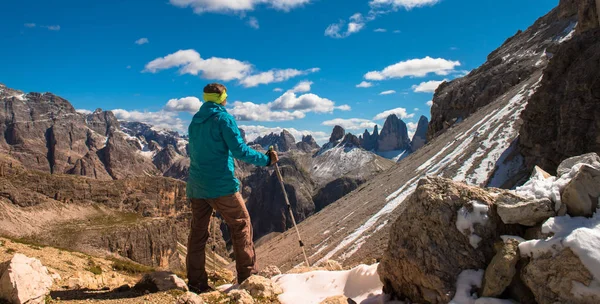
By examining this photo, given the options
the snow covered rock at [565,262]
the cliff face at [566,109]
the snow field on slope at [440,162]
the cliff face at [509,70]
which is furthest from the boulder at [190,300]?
the cliff face at [509,70]

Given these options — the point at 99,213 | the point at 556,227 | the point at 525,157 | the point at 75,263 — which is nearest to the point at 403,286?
the point at 556,227

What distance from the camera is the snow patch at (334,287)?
772 cm

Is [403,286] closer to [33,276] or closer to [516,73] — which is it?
[33,276]

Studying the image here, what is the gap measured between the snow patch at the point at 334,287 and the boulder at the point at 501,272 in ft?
6.90

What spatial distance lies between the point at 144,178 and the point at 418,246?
163 m

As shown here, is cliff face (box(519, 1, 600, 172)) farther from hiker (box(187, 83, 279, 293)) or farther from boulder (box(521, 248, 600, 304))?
hiker (box(187, 83, 279, 293))

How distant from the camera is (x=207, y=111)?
8.62 meters

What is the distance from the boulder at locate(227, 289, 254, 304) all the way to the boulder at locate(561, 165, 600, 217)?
580 centimetres

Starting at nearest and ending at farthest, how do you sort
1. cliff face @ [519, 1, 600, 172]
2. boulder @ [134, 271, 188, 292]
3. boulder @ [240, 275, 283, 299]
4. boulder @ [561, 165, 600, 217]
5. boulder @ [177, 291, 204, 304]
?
boulder @ [561, 165, 600, 217] < boulder @ [177, 291, 204, 304] < boulder @ [240, 275, 283, 299] < boulder @ [134, 271, 188, 292] < cliff face @ [519, 1, 600, 172]

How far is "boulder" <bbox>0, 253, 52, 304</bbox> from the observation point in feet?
20.8

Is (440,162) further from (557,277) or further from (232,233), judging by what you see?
(557,277)

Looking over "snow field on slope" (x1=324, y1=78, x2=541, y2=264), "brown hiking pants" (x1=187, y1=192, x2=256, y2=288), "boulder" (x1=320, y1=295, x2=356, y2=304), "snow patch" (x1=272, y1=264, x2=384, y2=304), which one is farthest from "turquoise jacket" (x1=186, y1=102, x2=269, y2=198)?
"snow field on slope" (x1=324, y1=78, x2=541, y2=264)

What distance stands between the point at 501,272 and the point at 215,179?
5933mm

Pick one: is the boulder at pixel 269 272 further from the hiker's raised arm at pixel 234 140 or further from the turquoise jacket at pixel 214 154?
the hiker's raised arm at pixel 234 140
